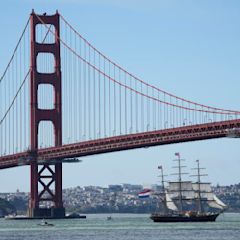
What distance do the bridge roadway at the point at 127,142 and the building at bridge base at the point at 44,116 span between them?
1.12 m

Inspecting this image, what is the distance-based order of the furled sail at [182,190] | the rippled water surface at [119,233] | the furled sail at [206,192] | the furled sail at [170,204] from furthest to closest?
the furled sail at [206,192]
the furled sail at [182,190]
the furled sail at [170,204]
the rippled water surface at [119,233]

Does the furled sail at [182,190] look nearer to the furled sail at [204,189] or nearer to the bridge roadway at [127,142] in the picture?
the furled sail at [204,189]

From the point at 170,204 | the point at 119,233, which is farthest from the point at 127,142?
the point at 119,233

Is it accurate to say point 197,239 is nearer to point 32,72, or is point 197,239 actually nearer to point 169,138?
point 169,138

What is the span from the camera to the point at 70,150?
113938 millimetres

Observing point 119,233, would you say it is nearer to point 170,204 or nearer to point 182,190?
point 170,204

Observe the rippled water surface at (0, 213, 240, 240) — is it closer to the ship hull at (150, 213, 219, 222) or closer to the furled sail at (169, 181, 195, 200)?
the ship hull at (150, 213, 219, 222)

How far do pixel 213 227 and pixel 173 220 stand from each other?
1609 cm

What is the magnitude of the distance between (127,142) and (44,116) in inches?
505

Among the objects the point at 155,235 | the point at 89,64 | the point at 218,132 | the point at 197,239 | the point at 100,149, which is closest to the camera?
the point at 197,239

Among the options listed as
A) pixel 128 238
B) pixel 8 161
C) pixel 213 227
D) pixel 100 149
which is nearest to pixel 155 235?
pixel 128 238

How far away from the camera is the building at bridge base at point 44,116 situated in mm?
118438

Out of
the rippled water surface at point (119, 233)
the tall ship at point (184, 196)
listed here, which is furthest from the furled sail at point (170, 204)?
the rippled water surface at point (119, 233)

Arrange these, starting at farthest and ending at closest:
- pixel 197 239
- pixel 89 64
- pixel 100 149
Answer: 1. pixel 89 64
2. pixel 100 149
3. pixel 197 239
